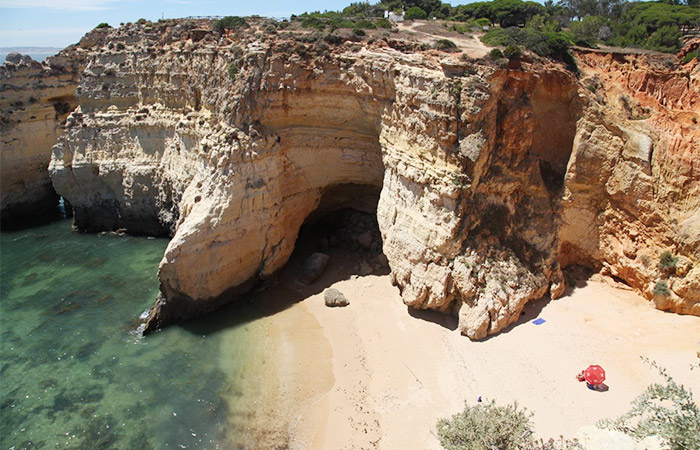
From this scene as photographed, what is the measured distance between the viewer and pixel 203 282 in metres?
19.8

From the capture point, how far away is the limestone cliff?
16.8 meters

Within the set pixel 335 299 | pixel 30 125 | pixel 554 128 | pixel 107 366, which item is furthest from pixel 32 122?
pixel 554 128

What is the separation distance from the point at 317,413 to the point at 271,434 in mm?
1543

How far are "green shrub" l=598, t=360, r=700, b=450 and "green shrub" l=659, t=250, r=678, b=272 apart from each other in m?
5.39

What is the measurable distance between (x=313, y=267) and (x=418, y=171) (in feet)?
23.9

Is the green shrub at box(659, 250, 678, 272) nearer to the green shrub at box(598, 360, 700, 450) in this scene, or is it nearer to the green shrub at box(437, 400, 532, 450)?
the green shrub at box(598, 360, 700, 450)

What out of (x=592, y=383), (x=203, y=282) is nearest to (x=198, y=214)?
(x=203, y=282)

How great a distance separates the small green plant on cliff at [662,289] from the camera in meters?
16.0

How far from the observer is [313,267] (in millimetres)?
22266

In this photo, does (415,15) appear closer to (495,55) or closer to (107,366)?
(495,55)

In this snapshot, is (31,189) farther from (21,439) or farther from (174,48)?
(21,439)

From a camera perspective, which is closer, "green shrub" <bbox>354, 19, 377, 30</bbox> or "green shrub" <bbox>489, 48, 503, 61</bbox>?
"green shrub" <bbox>489, 48, 503, 61</bbox>

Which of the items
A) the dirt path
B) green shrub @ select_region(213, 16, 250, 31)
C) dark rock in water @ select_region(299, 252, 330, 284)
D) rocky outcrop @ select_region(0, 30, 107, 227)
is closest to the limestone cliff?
green shrub @ select_region(213, 16, 250, 31)

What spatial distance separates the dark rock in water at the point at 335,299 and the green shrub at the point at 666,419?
34.8 feet
